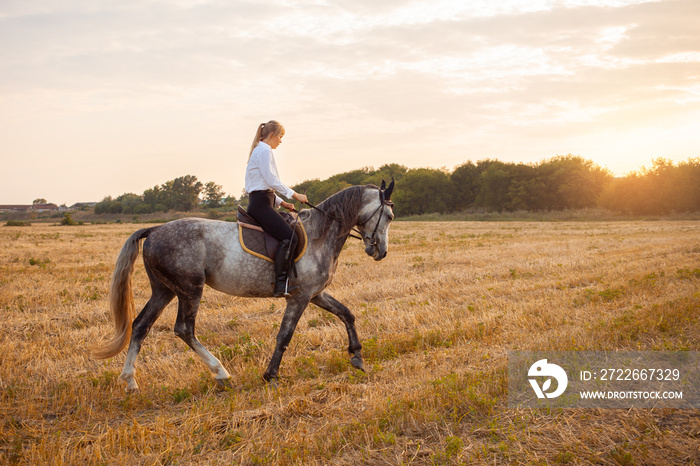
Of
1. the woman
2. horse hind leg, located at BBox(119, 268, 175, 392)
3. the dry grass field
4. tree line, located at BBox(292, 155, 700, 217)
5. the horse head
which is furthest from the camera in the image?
tree line, located at BBox(292, 155, 700, 217)

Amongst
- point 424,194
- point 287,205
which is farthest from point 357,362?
point 424,194

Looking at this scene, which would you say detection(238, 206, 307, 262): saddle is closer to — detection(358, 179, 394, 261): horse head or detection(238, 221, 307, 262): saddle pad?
detection(238, 221, 307, 262): saddle pad

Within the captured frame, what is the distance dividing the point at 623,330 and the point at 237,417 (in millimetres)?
5453

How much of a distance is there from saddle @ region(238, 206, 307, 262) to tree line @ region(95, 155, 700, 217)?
45874mm

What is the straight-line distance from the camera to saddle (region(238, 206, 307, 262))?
5887 mm

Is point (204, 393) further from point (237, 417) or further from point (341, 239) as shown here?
point (341, 239)

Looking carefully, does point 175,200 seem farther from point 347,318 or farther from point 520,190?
point 347,318

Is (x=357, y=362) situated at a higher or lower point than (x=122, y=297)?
lower

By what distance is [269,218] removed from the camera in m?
5.85

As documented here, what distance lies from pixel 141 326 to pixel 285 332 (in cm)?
180

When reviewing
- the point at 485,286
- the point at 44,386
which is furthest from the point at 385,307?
the point at 44,386

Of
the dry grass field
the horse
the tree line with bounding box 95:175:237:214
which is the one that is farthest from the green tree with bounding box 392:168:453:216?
the horse

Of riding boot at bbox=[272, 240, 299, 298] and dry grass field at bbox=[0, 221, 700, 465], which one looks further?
riding boot at bbox=[272, 240, 299, 298]

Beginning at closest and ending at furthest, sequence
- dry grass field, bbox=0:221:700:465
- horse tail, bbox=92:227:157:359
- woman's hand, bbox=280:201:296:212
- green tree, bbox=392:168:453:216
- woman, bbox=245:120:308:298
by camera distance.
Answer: dry grass field, bbox=0:221:700:465 < woman, bbox=245:120:308:298 < horse tail, bbox=92:227:157:359 < woman's hand, bbox=280:201:296:212 < green tree, bbox=392:168:453:216
